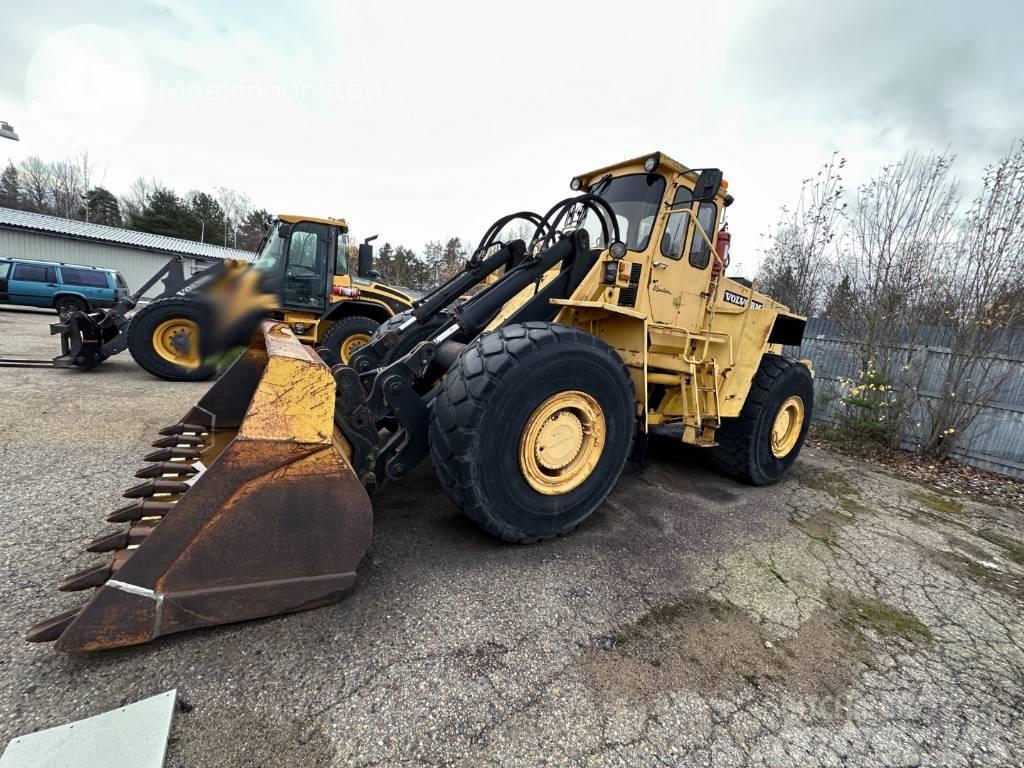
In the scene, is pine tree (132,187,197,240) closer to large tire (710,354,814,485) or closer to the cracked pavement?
the cracked pavement

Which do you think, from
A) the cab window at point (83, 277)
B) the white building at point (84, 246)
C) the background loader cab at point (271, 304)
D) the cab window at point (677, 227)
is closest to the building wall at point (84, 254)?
the white building at point (84, 246)

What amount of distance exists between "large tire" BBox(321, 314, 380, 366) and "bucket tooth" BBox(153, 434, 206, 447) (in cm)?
439

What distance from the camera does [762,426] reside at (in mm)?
4461

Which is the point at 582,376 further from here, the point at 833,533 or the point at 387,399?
the point at 833,533

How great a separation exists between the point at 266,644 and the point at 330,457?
0.79 m

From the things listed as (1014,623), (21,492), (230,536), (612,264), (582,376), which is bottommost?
(21,492)

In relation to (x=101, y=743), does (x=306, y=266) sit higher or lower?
higher

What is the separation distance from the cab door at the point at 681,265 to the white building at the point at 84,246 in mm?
26341

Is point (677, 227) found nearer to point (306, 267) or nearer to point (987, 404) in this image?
point (306, 267)

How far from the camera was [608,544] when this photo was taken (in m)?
3.01

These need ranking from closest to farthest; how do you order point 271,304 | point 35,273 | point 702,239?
point 702,239 → point 271,304 → point 35,273

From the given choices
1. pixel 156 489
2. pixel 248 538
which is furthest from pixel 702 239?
pixel 156 489

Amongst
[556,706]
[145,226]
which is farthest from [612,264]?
[145,226]

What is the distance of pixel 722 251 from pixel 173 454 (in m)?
4.45
